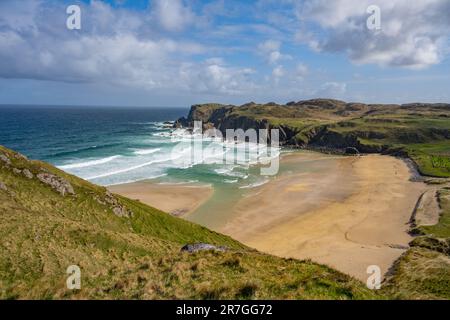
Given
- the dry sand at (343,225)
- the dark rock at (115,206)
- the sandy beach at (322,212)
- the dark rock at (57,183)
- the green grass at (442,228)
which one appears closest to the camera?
the dark rock at (57,183)

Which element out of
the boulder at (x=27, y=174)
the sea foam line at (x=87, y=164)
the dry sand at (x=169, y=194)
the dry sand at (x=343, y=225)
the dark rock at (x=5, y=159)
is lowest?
the dry sand at (x=343, y=225)

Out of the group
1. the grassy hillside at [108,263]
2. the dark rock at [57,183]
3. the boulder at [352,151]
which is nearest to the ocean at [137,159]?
the boulder at [352,151]

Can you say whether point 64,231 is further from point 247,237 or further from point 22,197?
point 247,237

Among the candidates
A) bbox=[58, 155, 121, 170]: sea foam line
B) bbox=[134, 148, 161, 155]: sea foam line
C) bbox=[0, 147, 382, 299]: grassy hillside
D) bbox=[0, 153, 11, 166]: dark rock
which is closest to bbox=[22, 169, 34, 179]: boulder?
bbox=[0, 147, 382, 299]: grassy hillside

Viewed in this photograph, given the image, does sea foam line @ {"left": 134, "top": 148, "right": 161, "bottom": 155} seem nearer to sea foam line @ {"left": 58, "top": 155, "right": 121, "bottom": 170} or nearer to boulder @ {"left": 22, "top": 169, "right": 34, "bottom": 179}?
sea foam line @ {"left": 58, "top": 155, "right": 121, "bottom": 170}

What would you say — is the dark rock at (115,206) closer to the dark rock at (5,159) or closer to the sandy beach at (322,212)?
the dark rock at (5,159)

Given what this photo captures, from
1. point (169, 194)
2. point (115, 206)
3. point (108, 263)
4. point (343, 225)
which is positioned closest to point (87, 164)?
point (169, 194)
